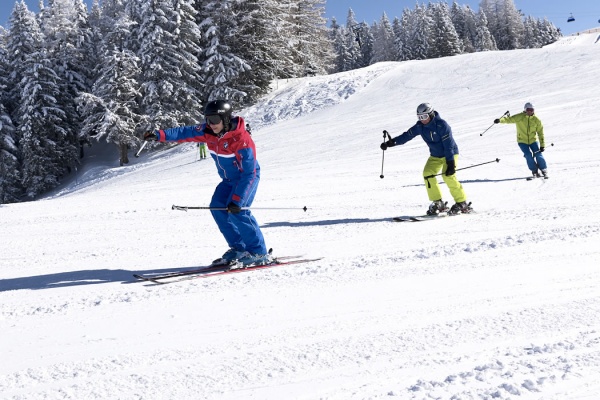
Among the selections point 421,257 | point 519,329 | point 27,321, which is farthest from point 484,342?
point 27,321

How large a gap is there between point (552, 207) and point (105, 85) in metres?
29.4

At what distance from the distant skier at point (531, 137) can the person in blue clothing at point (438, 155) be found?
12.1 feet

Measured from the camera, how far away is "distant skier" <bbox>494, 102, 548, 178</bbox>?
11117mm

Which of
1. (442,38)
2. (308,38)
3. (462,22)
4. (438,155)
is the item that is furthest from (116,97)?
(462,22)

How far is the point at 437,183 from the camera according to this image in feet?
26.8

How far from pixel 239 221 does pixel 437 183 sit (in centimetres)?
397

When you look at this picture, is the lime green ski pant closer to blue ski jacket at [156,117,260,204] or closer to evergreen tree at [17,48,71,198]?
blue ski jacket at [156,117,260,204]

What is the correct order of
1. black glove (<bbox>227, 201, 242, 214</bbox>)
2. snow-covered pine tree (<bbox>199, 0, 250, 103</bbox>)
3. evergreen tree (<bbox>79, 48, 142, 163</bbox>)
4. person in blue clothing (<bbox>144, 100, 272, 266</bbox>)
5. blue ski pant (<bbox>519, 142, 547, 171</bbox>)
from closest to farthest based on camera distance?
black glove (<bbox>227, 201, 242, 214</bbox>) < person in blue clothing (<bbox>144, 100, 272, 266</bbox>) < blue ski pant (<bbox>519, 142, 547, 171</bbox>) < evergreen tree (<bbox>79, 48, 142, 163</bbox>) < snow-covered pine tree (<bbox>199, 0, 250, 103</bbox>)

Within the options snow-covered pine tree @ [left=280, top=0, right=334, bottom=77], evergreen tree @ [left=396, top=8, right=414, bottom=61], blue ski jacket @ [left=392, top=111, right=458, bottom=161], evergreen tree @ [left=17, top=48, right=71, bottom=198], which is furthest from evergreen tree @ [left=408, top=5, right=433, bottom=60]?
blue ski jacket @ [left=392, top=111, right=458, bottom=161]

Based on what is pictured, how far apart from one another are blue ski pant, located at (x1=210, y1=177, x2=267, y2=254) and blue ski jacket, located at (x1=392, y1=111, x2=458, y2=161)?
11.6 feet

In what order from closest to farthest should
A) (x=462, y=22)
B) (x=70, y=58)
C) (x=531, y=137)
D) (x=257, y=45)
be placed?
(x=531, y=137), (x=257, y=45), (x=70, y=58), (x=462, y=22)

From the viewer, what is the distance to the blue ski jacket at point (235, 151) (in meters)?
5.27

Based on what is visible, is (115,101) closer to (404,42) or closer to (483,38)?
(404,42)

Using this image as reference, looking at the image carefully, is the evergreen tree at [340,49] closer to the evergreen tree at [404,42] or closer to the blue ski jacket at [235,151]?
the evergreen tree at [404,42]
